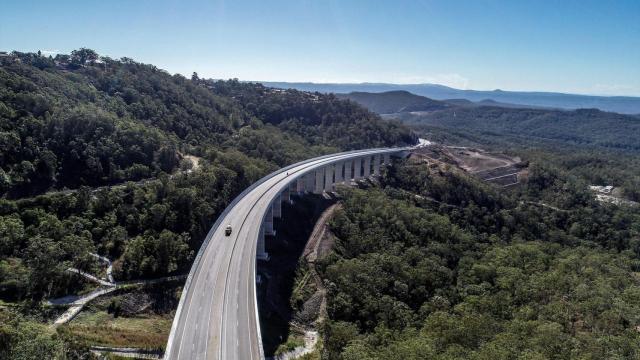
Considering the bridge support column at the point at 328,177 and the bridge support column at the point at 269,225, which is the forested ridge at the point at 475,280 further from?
the bridge support column at the point at 269,225

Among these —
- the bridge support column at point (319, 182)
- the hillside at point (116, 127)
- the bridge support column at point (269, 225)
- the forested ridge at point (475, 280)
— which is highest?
the hillside at point (116, 127)

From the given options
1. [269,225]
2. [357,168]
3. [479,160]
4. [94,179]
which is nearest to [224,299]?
[269,225]

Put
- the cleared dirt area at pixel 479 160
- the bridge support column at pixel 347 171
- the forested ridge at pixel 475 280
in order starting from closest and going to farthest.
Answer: the forested ridge at pixel 475 280 < the bridge support column at pixel 347 171 < the cleared dirt area at pixel 479 160

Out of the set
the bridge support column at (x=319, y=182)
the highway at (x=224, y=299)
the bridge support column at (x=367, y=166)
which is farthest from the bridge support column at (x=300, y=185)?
the bridge support column at (x=367, y=166)

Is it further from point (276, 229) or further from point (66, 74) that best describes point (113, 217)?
point (66, 74)

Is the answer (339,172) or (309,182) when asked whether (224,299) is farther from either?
(339,172)

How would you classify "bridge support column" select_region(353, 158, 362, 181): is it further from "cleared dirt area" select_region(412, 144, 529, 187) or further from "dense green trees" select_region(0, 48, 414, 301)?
"cleared dirt area" select_region(412, 144, 529, 187)
